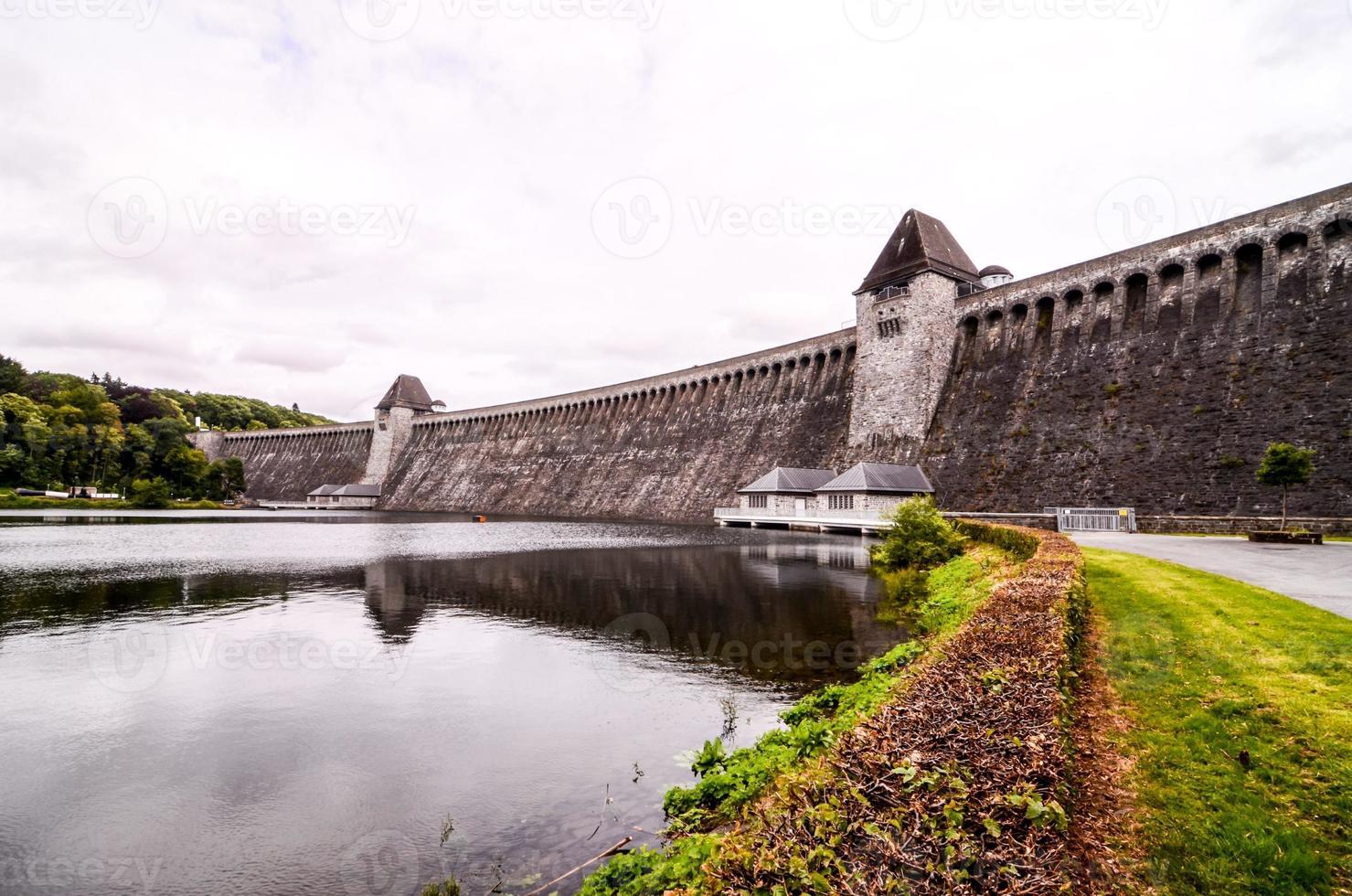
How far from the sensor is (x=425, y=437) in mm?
103688

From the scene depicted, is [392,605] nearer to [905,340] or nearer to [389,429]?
[905,340]

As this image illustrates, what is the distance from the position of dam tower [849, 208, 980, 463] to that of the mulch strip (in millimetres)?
40903

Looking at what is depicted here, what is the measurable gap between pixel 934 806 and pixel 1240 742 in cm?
431

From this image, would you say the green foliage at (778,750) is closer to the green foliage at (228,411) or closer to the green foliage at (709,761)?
the green foliage at (709,761)

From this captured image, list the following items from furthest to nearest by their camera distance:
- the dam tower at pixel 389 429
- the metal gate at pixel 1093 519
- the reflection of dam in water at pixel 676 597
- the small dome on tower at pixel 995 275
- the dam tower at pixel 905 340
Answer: the dam tower at pixel 389 429
the small dome on tower at pixel 995 275
the dam tower at pixel 905 340
the metal gate at pixel 1093 519
the reflection of dam in water at pixel 676 597

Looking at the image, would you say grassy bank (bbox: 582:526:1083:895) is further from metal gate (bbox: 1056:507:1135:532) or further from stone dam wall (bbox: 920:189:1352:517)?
stone dam wall (bbox: 920:189:1352:517)

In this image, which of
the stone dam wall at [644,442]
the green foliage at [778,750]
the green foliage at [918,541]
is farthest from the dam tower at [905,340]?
the green foliage at [778,750]

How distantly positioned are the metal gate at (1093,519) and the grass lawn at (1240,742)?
21.6 meters

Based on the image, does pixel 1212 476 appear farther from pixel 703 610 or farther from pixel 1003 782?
pixel 1003 782

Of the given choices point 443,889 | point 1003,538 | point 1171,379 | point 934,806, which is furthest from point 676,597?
point 1171,379

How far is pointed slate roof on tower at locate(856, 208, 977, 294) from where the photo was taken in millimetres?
46125

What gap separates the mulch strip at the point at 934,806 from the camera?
2.70 m

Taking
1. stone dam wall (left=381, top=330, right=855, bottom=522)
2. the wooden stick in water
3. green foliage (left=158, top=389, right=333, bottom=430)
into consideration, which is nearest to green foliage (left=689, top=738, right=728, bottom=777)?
the wooden stick in water

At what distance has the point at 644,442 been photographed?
7100cm
